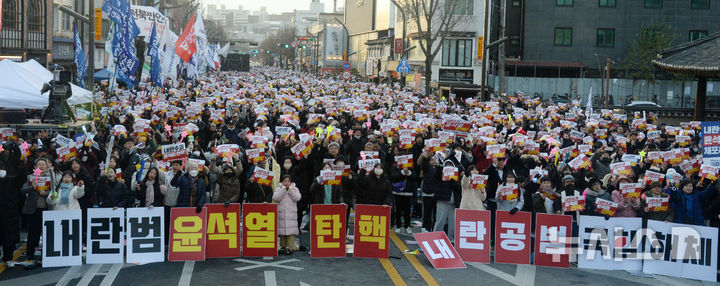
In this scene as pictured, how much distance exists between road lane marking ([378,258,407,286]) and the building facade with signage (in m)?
26.7

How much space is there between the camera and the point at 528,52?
207 ft

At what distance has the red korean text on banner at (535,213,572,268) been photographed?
12.1 meters

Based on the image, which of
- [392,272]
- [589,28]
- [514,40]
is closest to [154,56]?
[392,272]

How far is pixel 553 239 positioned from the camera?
1212 centimetres

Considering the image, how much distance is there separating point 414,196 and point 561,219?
152 inches

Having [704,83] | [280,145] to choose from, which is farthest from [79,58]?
[704,83]

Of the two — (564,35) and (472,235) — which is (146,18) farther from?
(564,35)

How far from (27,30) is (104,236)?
29532 mm

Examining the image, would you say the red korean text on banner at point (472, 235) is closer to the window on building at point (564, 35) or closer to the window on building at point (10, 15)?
the window on building at point (10, 15)

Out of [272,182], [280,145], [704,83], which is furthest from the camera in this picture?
[704,83]

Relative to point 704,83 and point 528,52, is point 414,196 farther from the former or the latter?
point 528,52

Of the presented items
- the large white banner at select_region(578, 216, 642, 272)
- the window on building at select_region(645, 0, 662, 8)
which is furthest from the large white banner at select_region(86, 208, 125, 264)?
the window on building at select_region(645, 0, 662, 8)

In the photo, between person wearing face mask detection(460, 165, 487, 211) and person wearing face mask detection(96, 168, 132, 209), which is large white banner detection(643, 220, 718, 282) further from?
person wearing face mask detection(96, 168, 132, 209)

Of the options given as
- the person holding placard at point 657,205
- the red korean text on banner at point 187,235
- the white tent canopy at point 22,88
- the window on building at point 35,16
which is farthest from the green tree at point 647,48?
the red korean text on banner at point 187,235
